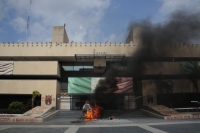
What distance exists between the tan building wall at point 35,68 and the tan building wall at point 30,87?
127cm

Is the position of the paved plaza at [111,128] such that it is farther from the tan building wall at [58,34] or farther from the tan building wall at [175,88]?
the tan building wall at [58,34]

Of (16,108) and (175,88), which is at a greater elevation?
(175,88)

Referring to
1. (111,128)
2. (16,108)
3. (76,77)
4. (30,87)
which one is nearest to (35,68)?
(30,87)

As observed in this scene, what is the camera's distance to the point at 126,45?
1138 inches

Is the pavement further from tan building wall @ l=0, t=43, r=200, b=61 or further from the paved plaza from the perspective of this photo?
tan building wall @ l=0, t=43, r=200, b=61

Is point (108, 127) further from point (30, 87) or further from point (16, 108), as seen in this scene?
point (30, 87)

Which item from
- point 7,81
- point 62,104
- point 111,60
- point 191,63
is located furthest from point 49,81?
point 191,63

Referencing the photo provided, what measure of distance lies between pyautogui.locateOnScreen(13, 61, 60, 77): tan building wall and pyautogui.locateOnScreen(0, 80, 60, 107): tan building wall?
1.27 meters

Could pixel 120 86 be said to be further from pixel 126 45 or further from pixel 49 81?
pixel 49 81

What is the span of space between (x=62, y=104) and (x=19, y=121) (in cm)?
1250

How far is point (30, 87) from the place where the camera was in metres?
27.9

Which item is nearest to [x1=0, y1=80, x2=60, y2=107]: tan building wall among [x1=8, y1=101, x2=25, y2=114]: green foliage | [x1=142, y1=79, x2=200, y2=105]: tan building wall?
[x1=8, y1=101, x2=25, y2=114]: green foliage

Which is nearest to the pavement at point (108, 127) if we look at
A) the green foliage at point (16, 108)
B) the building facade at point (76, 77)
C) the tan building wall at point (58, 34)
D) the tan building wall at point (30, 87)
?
the green foliage at point (16, 108)

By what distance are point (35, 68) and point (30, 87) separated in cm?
301
